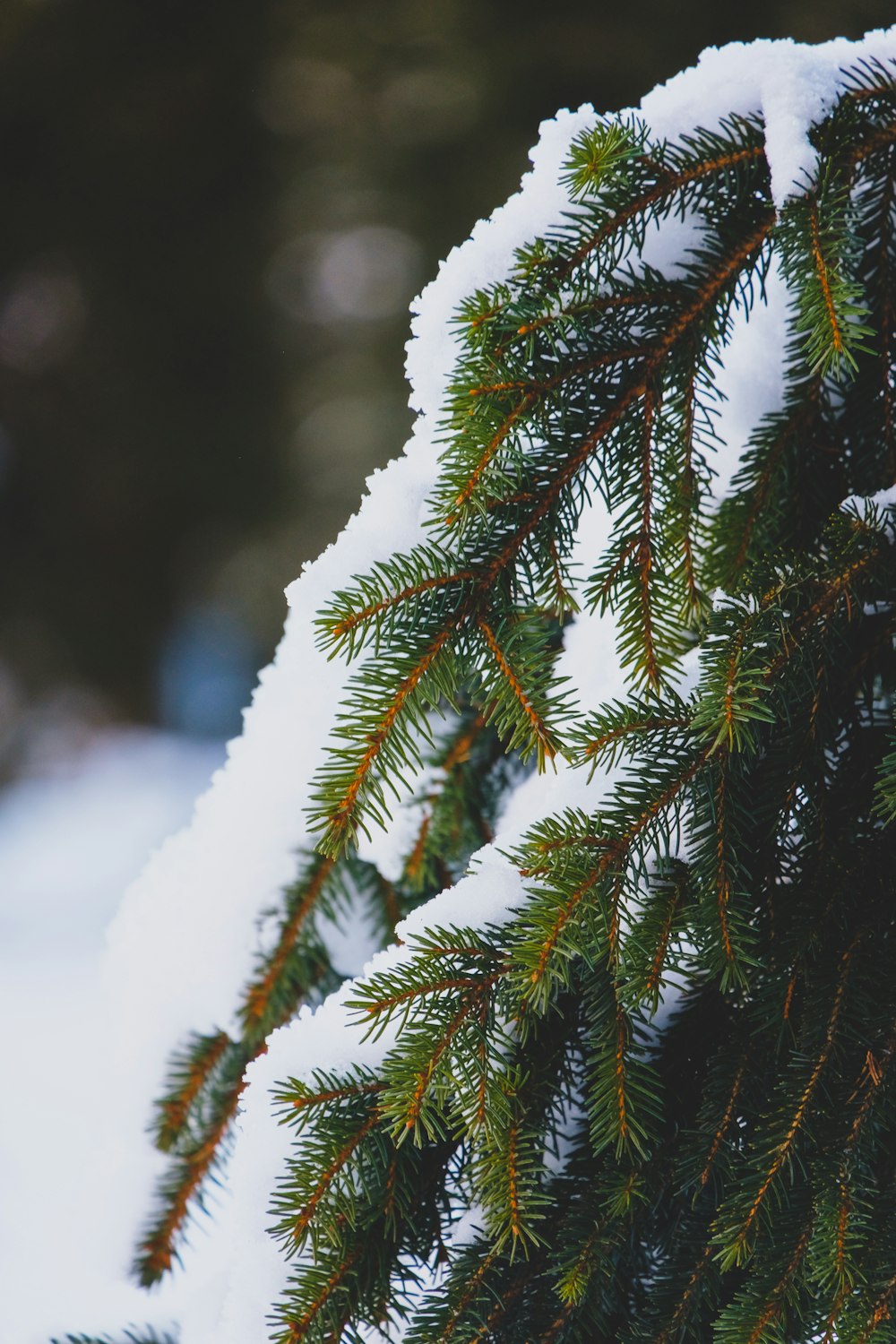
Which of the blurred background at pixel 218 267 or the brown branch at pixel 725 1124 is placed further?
the blurred background at pixel 218 267

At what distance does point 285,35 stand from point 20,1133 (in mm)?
4692

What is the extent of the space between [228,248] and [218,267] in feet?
0.32

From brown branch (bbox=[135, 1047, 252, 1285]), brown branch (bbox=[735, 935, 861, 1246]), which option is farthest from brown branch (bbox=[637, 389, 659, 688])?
brown branch (bbox=[135, 1047, 252, 1285])

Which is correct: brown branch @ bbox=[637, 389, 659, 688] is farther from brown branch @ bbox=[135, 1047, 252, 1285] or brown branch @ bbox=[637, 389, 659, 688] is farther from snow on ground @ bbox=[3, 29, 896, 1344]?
brown branch @ bbox=[135, 1047, 252, 1285]

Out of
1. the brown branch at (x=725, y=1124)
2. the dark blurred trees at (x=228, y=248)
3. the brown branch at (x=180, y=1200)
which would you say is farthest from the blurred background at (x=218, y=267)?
the brown branch at (x=725, y=1124)

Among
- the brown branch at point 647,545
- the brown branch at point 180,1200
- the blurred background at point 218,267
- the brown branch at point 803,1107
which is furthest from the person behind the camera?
the blurred background at point 218,267

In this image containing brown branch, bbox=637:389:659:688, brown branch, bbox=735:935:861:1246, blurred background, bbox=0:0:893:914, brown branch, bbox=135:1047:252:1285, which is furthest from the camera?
blurred background, bbox=0:0:893:914

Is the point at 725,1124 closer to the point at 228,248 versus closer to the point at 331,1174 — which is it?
the point at 331,1174

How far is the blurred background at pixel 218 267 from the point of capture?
4312 millimetres

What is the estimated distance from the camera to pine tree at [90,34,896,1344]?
2.24 feet

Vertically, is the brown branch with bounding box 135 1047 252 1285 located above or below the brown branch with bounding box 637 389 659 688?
below

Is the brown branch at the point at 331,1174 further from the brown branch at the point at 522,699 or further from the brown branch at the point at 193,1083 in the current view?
the brown branch at the point at 193,1083

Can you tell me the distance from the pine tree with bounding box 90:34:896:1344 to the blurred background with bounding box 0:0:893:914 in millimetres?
3690

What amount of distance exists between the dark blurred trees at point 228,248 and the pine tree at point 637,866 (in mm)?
3745
